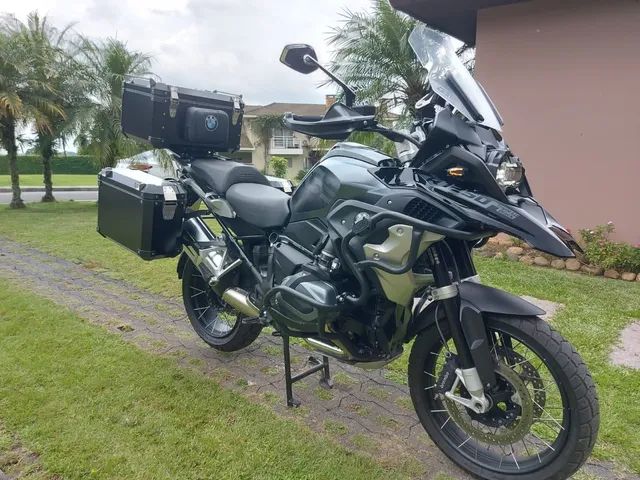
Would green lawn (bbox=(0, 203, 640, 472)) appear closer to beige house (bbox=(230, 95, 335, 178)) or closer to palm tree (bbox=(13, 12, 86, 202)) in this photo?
palm tree (bbox=(13, 12, 86, 202))

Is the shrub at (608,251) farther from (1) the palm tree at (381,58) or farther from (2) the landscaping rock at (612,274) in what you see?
(1) the palm tree at (381,58)

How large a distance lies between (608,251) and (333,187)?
16.1 feet

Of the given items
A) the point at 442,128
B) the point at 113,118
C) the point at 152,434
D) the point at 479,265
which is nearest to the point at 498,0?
the point at 479,265

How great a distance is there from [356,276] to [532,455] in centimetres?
105

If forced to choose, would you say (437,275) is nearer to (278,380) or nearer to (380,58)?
(278,380)

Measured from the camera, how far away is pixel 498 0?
6.44 metres

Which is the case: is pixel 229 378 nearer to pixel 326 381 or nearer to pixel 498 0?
pixel 326 381

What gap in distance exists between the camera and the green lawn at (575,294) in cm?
252

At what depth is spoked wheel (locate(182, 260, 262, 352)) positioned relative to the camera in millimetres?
3164

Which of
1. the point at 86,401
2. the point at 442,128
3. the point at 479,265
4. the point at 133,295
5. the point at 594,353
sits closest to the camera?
the point at 442,128

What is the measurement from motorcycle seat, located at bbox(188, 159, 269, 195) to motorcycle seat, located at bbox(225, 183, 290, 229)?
0.24 feet

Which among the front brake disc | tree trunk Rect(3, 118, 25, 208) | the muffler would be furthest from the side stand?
tree trunk Rect(3, 118, 25, 208)

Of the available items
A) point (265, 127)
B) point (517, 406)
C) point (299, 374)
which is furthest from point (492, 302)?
point (265, 127)

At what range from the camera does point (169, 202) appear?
2916mm
